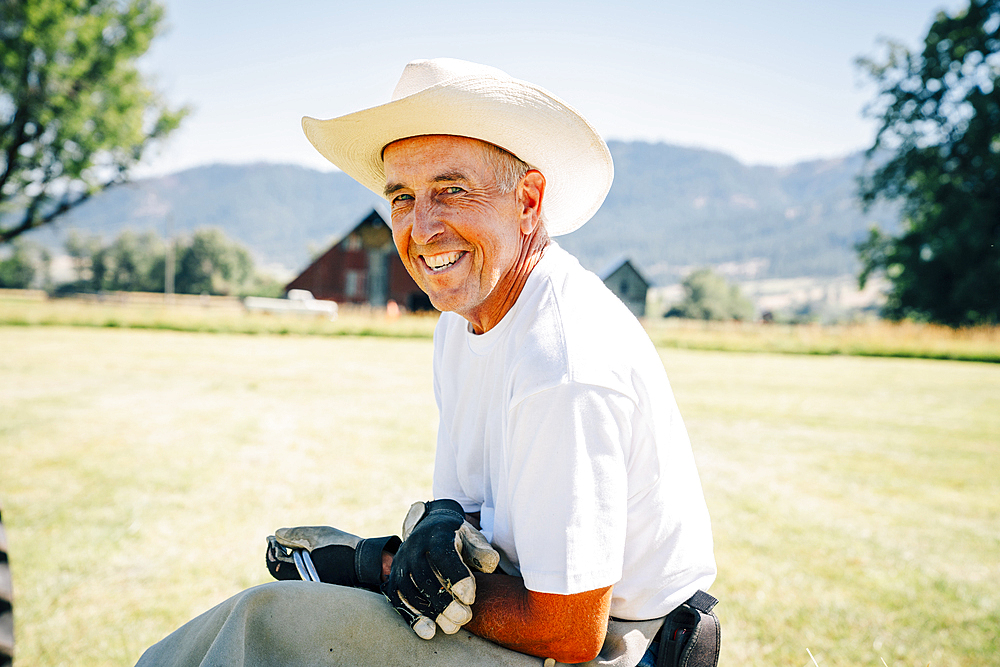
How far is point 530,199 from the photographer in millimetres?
1803

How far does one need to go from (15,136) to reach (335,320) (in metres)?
15.8

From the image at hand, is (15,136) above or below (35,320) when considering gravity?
above

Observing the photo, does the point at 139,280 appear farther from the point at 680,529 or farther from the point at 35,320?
the point at 680,529

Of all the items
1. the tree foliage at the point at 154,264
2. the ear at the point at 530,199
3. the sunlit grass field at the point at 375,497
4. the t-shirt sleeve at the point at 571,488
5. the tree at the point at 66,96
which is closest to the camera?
the t-shirt sleeve at the point at 571,488

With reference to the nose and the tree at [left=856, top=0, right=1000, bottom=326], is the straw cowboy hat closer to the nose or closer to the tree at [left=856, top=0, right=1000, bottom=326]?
the nose

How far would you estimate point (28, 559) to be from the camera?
11.7ft

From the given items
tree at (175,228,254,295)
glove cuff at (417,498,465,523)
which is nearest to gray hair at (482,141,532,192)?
glove cuff at (417,498,465,523)

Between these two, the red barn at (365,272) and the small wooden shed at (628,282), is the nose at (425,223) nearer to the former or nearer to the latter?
the red barn at (365,272)

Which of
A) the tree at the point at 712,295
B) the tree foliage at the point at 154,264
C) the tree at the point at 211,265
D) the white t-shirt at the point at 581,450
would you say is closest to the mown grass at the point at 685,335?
the white t-shirt at the point at 581,450

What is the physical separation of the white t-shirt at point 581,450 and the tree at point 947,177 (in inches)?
1280

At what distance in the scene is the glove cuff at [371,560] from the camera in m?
1.80

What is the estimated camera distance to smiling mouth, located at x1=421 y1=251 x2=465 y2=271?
1717mm

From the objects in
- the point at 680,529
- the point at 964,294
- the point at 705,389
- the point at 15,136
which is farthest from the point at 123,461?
the point at 964,294

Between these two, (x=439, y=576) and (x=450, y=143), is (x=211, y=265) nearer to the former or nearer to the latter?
(x=450, y=143)
